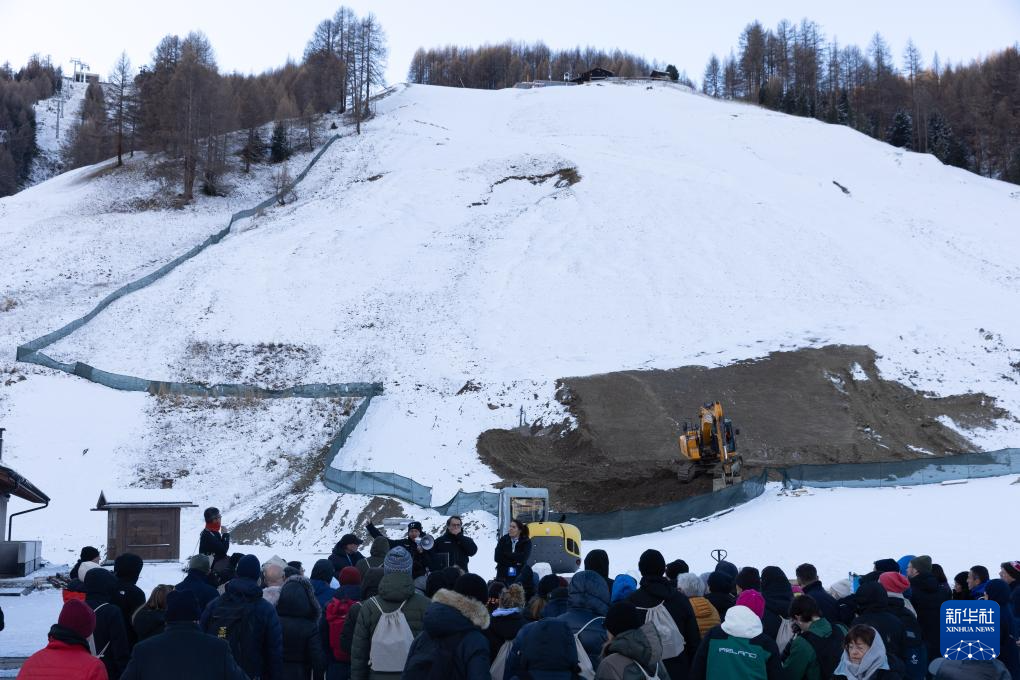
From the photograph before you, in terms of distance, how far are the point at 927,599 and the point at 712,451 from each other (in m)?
20.4

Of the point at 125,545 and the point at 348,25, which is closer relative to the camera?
the point at 125,545

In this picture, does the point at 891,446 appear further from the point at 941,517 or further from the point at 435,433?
the point at 435,433

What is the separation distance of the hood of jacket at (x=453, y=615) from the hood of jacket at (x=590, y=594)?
1.02 meters

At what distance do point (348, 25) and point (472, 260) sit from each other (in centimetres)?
5512

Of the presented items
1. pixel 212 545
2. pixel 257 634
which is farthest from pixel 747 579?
pixel 212 545

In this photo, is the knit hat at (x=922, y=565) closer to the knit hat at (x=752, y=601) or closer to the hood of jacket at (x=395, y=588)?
the knit hat at (x=752, y=601)

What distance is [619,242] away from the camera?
5053cm

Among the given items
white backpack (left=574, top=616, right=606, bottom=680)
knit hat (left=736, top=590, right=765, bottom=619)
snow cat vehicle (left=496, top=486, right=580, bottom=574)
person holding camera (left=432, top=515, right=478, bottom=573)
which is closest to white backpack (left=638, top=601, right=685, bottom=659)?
knit hat (left=736, top=590, right=765, bottom=619)

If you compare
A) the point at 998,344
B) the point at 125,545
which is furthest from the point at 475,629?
the point at 998,344

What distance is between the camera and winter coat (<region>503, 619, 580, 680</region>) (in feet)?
21.8

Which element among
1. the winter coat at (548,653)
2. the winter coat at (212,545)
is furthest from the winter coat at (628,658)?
the winter coat at (212,545)

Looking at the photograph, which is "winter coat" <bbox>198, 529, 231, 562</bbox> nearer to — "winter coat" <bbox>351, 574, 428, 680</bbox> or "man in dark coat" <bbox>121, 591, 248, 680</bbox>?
"winter coat" <bbox>351, 574, 428, 680</bbox>

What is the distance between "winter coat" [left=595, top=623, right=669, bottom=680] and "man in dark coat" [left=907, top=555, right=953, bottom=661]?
4.50m

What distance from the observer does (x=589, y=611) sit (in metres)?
7.48
